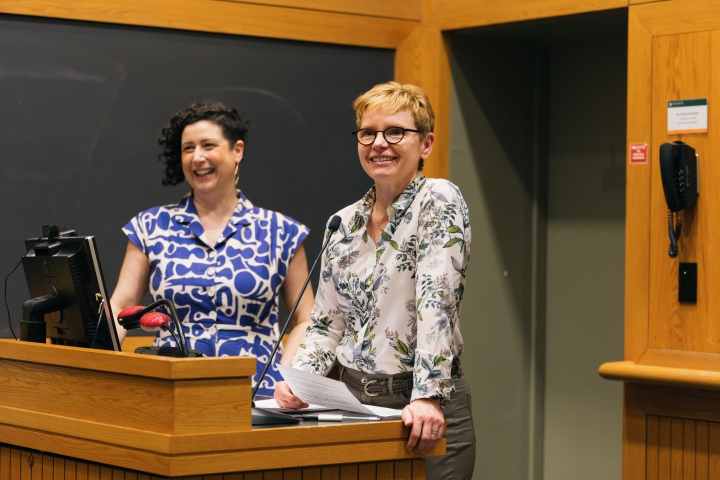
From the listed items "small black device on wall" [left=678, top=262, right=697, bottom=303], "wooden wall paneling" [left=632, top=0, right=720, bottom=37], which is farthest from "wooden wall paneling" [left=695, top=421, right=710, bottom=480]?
"wooden wall paneling" [left=632, top=0, right=720, bottom=37]

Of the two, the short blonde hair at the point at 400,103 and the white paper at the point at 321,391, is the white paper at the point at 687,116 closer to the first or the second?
the short blonde hair at the point at 400,103

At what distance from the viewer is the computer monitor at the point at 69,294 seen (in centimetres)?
223

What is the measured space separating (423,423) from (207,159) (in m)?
1.55

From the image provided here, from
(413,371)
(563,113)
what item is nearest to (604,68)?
(563,113)

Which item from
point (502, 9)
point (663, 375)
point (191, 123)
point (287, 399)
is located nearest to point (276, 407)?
point (287, 399)

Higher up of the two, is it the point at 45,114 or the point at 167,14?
the point at 167,14

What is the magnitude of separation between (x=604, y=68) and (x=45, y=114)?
2442 mm

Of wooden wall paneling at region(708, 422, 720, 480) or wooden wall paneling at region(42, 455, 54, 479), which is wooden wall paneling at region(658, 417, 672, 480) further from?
wooden wall paneling at region(42, 455, 54, 479)

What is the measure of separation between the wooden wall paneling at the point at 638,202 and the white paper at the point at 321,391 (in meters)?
1.70

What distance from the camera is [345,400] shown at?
78.6 inches

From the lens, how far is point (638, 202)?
344cm

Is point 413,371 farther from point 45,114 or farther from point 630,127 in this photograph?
point 45,114

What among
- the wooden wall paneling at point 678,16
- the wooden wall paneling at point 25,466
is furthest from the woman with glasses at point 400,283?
the wooden wall paneling at point 678,16

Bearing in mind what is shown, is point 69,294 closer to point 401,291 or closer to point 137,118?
point 401,291
